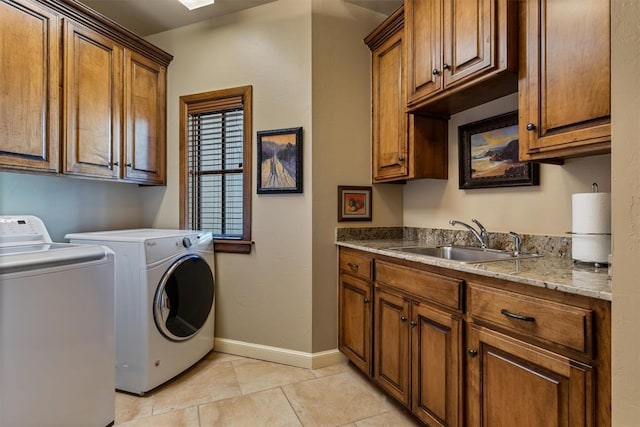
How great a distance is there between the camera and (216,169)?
2.78 meters

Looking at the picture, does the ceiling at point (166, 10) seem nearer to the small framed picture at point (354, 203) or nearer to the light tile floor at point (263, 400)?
the small framed picture at point (354, 203)

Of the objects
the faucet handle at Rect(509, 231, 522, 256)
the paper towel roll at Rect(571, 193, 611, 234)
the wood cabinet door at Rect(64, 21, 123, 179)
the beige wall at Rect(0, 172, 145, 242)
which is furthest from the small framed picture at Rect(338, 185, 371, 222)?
the beige wall at Rect(0, 172, 145, 242)

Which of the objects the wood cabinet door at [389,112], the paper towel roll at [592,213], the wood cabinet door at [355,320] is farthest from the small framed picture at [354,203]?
the paper towel roll at [592,213]

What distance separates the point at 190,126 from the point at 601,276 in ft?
9.37

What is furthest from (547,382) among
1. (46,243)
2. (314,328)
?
(46,243)

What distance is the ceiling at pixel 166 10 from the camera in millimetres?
2500

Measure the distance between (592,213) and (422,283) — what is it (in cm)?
74

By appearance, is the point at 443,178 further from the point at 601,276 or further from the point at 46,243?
the point at 46,243

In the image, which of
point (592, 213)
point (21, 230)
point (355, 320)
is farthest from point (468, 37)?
point (21, 230)

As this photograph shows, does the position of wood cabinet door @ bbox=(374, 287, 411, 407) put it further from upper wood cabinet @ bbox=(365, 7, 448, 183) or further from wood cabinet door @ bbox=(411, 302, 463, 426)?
upper wood cabinet @ bbox=(365, 7, 448, 183)

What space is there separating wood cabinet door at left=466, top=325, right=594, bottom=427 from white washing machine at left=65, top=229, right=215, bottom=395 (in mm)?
1789

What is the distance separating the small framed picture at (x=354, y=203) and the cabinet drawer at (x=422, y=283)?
2.04 feet

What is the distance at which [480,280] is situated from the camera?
129cm

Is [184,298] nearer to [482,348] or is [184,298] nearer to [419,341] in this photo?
[419,341]
